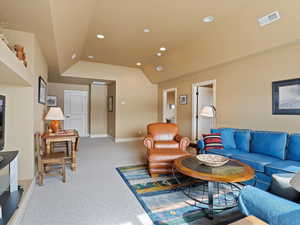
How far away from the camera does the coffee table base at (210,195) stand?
1913mm

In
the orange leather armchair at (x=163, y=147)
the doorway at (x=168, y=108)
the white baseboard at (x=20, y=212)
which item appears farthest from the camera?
the doorway at (x=168, y=108)

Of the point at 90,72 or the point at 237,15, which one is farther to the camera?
the point at 90,72

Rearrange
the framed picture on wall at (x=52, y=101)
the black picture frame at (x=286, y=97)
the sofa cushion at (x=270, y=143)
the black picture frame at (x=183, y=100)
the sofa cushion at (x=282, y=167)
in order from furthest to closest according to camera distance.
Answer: the framed picture on wall at (x=52, y=101)
the black picture frame at (x=183, y=100)
the black picture frame at (x=286, y=97)
the sofa cushion at (x=270, y=143)
the sofa cushion at (x=282, y=167)

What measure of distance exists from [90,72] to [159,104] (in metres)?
3.08

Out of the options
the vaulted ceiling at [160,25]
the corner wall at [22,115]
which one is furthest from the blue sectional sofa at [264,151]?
the corner wall at [22,115]

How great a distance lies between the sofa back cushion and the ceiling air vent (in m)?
1.84

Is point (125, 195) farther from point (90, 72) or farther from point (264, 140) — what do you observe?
point (90, 72)

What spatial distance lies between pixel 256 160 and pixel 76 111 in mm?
7168

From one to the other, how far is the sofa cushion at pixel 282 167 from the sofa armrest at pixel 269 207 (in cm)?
137

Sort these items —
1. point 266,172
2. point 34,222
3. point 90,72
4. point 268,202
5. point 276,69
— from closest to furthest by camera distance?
1. point 268,202
2. point 34,222
3. point 266,172
4. point 276,69
5. point 90,72

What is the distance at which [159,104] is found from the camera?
723cm

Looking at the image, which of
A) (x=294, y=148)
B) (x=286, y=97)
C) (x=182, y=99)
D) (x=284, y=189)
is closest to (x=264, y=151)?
(x=294, y=148)

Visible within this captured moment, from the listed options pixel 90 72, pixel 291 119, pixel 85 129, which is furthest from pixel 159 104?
pixel 291 119

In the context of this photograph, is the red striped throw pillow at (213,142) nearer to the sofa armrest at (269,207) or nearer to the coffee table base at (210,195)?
the coffee table base at (210,195)
